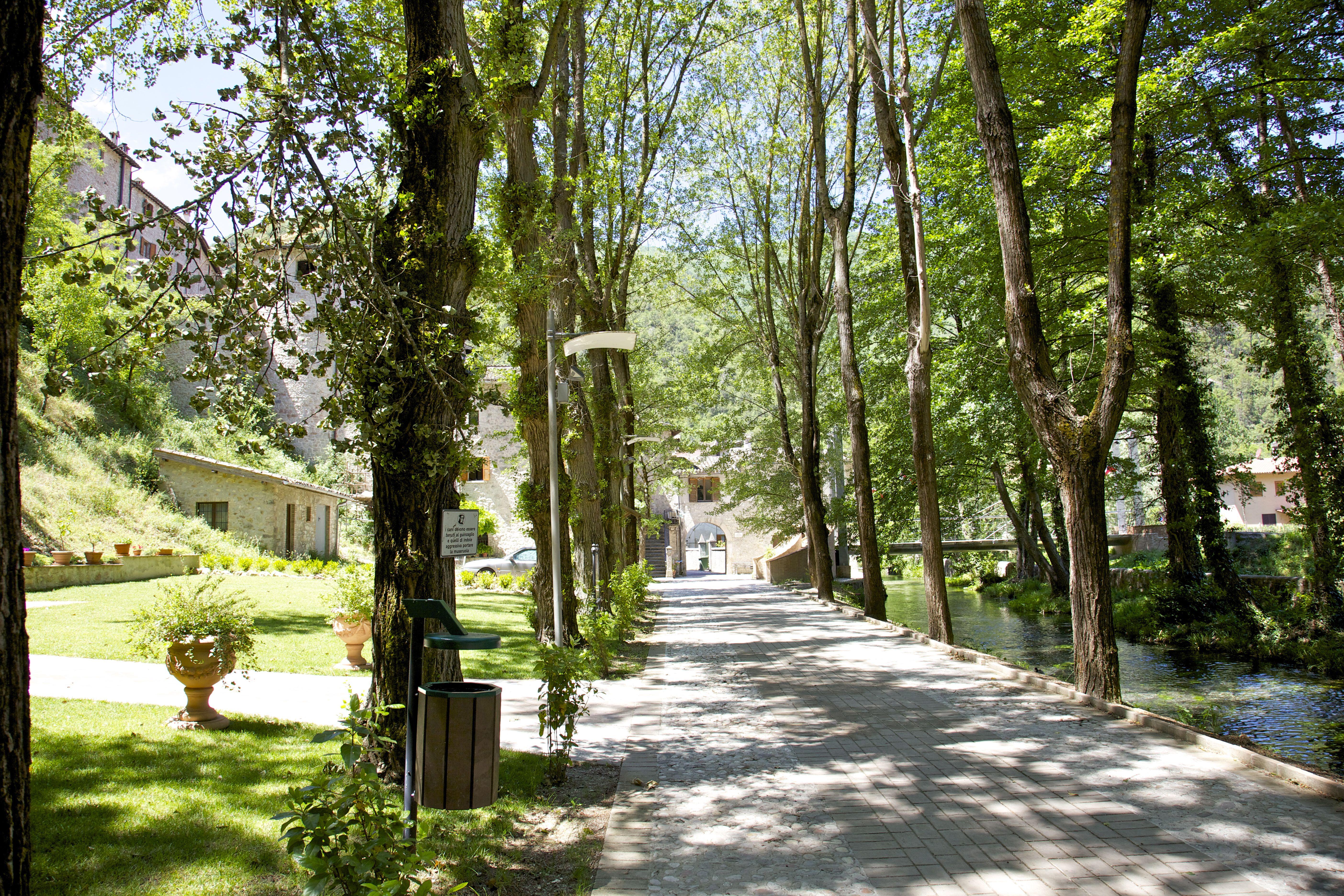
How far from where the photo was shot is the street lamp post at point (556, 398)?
32.9 feet

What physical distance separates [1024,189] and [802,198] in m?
8.27

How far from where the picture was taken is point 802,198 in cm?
2239

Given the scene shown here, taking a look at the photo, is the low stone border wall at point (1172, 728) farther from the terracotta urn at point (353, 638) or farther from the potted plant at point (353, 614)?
the terracotta urn at point (353, 638)

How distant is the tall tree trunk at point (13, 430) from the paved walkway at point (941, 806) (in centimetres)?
269

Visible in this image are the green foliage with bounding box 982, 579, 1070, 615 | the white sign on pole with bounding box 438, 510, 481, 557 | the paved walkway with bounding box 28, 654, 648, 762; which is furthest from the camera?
the green foliage with bounding box 982, 579, 1070, 615

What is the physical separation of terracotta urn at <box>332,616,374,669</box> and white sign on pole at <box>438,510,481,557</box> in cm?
432

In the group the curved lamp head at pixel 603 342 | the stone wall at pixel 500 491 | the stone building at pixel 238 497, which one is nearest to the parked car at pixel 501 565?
the stone building at pixel 238 497

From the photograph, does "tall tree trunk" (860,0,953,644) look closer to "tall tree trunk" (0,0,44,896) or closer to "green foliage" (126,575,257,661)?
"green foliage" (126,575,257,661)

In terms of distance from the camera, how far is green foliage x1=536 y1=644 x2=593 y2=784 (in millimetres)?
5992

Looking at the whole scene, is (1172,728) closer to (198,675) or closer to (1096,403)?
(1096,403)

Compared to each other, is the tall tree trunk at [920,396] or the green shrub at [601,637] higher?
the tall tree trunk at [920,396]

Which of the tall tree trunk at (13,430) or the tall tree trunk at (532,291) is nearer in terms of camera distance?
the tall tree trunk at (13,430)

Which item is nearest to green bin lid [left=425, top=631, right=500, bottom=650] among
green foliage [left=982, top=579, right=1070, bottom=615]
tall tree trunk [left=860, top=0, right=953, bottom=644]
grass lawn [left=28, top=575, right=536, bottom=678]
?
grass lawn [left=28, top=575, right=536, bottom=678]

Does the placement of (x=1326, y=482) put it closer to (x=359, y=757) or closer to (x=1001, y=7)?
(x=1001, y=7)
